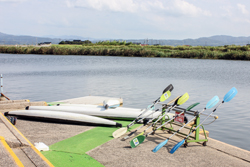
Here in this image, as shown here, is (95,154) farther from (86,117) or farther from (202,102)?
(202,102)

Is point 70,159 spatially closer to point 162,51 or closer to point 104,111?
point 104,111

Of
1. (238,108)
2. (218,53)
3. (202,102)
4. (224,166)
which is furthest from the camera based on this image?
(218,53)

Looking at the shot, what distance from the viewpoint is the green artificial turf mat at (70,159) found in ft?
13.4

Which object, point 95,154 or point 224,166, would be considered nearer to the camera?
point 224,166

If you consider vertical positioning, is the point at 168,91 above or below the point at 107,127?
above

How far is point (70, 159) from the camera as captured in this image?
4.30 metres

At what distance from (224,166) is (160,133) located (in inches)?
76.5

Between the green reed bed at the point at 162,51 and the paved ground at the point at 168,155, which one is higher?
the green reed bed at the point at 162,51

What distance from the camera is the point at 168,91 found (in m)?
6.20

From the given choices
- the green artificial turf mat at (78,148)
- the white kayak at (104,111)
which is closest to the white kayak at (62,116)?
the green artificial turf mat at (78,148)

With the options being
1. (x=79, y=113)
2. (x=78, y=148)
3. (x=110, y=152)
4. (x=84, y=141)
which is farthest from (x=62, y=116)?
(x=110, y=152)

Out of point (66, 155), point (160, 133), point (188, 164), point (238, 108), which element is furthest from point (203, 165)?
point (238, 108)

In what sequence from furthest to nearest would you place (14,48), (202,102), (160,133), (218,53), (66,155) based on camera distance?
(14,48) < (218,53) < (202,102) < (160,133) < (66,155)

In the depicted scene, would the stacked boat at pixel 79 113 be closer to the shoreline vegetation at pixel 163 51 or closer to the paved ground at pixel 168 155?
the paved ground at pixel 168 155
